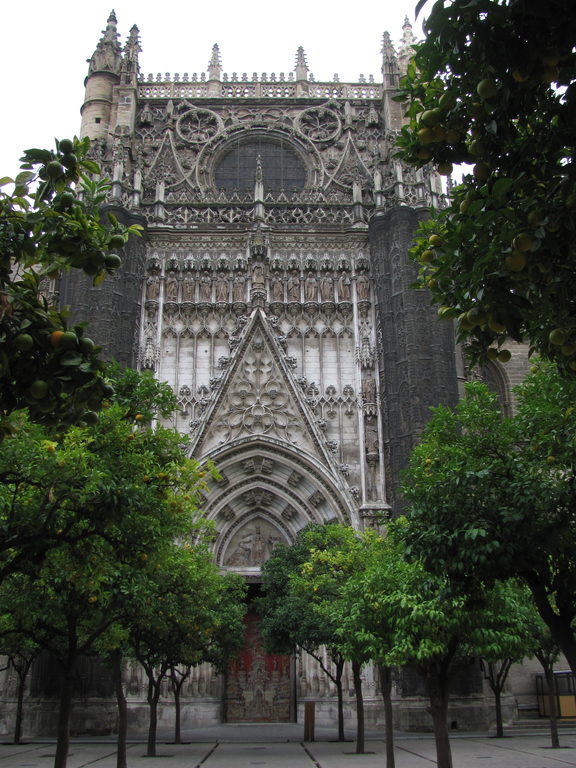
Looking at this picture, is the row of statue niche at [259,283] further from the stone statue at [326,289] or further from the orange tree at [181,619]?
the orange tree at [181,619]

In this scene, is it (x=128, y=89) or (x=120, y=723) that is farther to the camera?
(x=128, y=89)

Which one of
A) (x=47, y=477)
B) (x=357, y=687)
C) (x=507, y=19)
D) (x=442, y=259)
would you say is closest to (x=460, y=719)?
(x=357, y=687)

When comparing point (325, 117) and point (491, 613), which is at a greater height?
point (325, 117)

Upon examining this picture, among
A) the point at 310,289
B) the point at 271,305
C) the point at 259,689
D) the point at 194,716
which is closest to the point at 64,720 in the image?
the point at 194,716

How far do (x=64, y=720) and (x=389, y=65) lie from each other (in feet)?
94.7

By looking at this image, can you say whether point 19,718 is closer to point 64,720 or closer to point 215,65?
point 64,720

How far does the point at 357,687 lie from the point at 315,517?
7.86m

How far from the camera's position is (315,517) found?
25234 millimetres

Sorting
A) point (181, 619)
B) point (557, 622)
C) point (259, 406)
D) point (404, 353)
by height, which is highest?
point (404, 353)

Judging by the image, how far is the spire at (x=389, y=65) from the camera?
31.9m

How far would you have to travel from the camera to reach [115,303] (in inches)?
1029

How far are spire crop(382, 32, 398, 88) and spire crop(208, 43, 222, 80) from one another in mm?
7615

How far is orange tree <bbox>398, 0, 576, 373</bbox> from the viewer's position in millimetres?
3213

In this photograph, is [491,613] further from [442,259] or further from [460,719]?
[460,719]
